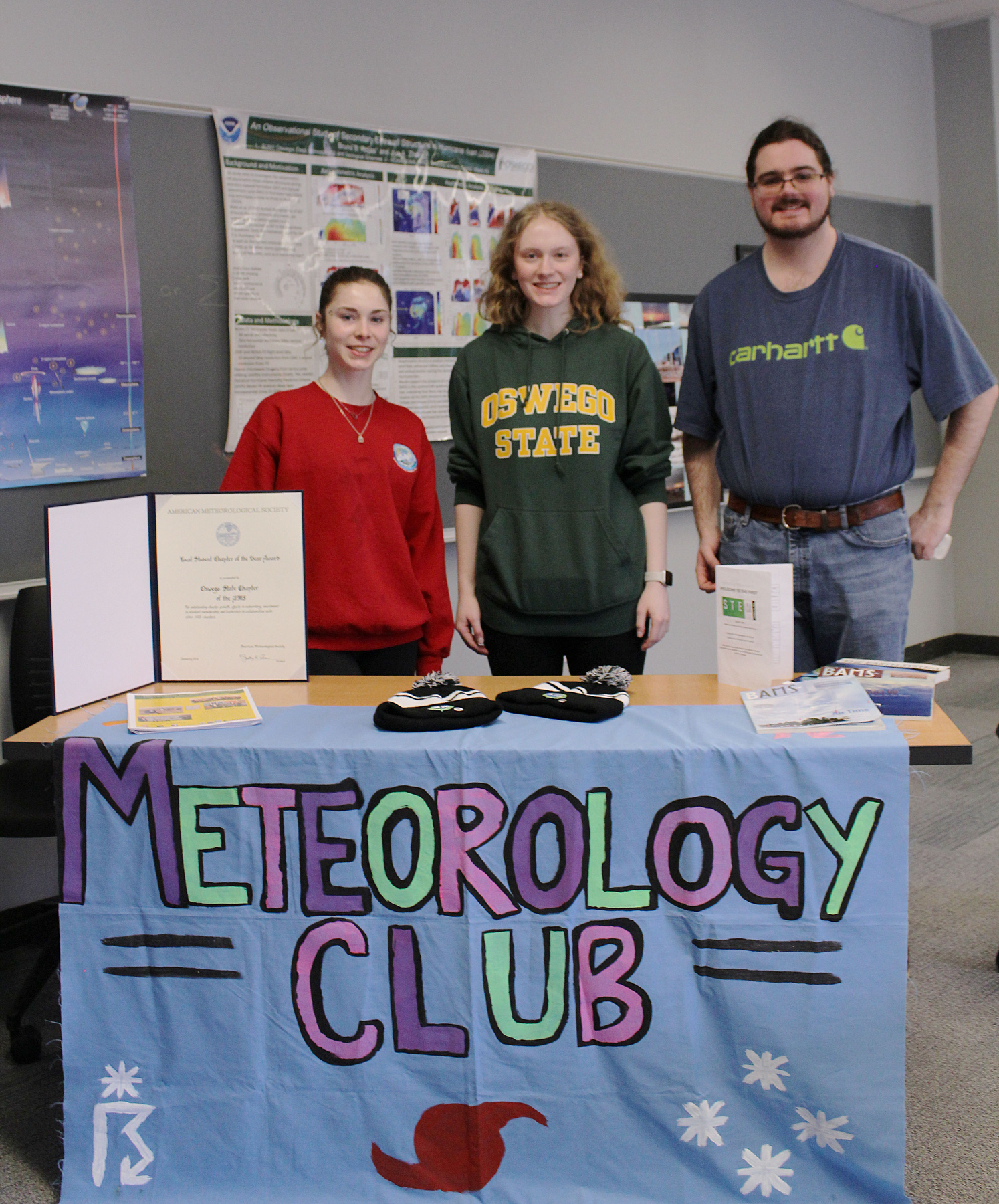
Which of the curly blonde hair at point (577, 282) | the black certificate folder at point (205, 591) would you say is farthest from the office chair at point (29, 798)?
the curly blonde hair at point (577, 282)

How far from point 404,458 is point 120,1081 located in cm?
126

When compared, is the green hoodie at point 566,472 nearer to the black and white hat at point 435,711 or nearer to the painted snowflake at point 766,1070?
the black and white hat at point 435,711

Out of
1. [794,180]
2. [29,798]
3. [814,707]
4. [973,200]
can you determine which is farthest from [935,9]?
[29,798]

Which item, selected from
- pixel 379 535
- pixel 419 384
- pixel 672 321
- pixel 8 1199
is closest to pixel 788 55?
pixel 672 321

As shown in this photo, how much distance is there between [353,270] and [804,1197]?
1.80m

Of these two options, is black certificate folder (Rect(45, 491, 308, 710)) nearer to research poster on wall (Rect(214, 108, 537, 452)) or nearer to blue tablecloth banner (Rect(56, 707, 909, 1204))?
blue tablecloth banner (Rect(56, 707, 909, 1204))

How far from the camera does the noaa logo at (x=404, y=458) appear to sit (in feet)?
7.48

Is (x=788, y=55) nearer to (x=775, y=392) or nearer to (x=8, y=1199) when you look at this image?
(x=775, y=392)

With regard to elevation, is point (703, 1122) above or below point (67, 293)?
below

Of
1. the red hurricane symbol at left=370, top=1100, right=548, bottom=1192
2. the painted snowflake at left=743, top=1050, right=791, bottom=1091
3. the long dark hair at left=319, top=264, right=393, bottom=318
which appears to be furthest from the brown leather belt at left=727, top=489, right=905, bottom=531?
the red hurricane symbol at left=370, top=1100, right=548, bottom=1192

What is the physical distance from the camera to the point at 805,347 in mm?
2160

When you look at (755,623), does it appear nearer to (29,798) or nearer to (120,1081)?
(120,1081)

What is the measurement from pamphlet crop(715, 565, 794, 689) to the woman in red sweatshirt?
689 mm

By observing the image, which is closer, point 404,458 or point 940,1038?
point 940,1038
